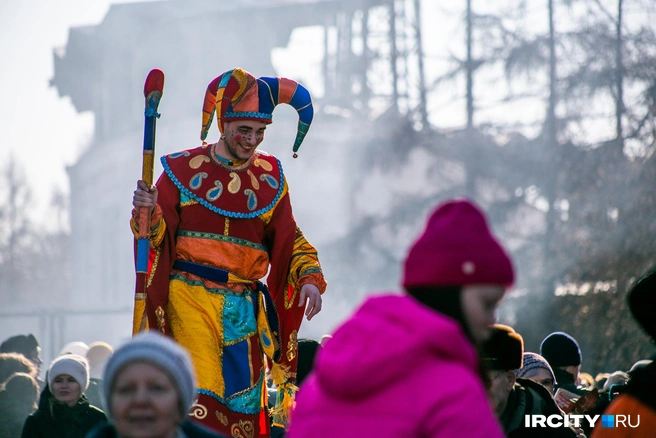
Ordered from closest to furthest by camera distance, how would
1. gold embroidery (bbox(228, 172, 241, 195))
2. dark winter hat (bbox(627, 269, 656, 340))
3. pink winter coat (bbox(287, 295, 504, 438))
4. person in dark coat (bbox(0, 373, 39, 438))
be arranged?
pink winter coat (bbox(287, 295, 504, 438)), dark winter hat (bbox(627, 269, 656, 340)), gold embroidery (bbox(228, 172, 241, 195)), person in dark coat (bbox(0, 373, 39, 438))

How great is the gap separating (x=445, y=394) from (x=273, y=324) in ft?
11.4

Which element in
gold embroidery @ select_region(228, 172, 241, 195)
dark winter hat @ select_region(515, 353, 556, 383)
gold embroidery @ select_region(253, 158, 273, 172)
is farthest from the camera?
dark winter hat @ select_region(515, 353, 556, 383)

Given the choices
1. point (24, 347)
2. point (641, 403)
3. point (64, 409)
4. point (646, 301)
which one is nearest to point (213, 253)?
point (64, 409)

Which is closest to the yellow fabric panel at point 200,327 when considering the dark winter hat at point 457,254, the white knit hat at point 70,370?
the white knit hat at point 70,370

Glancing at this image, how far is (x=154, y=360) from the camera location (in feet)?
10.9

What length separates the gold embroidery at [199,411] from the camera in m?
5.61

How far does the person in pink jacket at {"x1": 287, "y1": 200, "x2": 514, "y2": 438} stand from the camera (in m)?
2.75

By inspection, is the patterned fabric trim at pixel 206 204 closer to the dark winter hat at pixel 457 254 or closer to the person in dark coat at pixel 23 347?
the dark winter hat at pixel 457 254

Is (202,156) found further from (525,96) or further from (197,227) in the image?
(525,96)

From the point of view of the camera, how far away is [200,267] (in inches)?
233

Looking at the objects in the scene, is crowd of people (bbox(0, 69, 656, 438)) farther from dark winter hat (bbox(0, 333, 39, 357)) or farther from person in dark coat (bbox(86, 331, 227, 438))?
dark winter hat (bbox(0, 333, 39, 357))

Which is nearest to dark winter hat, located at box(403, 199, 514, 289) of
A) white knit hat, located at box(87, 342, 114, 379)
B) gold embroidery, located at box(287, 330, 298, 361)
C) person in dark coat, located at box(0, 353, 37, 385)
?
gold embroidery, located at box(287, 330, 298, 361)

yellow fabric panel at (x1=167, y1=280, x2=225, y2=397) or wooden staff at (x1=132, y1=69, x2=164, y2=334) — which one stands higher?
wooden staff at (x1=132, y1=69, x2=164, y2=334)

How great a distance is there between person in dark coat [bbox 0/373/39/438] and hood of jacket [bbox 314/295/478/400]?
597cm
